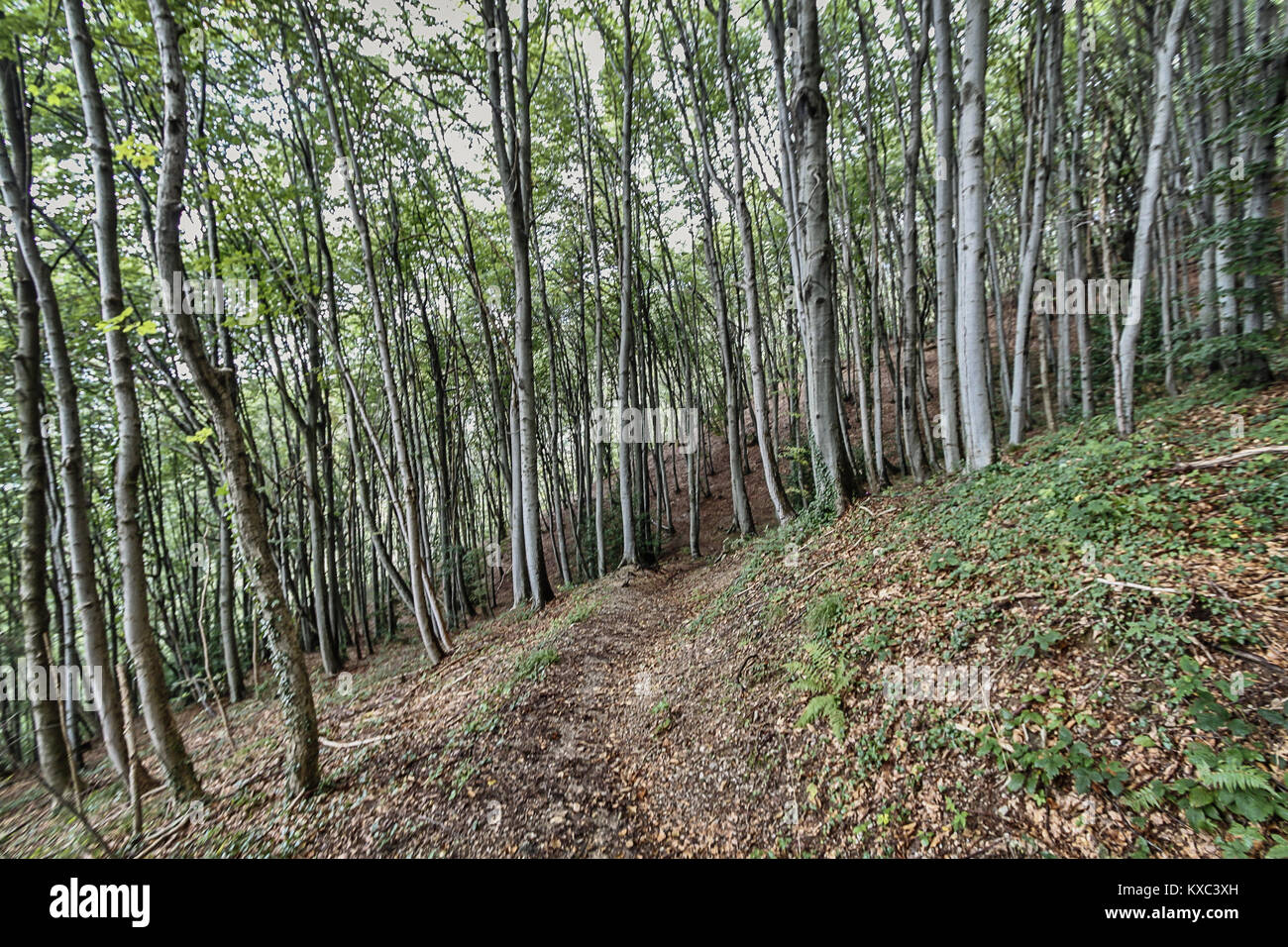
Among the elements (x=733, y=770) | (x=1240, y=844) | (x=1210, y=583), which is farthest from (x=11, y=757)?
(x=1210, y=583)

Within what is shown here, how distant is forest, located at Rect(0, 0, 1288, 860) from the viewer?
2.87 metres

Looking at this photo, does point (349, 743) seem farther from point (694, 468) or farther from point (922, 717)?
point (694, 468)

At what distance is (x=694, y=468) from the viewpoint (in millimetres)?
12961

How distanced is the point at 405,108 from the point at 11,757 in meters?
10.5

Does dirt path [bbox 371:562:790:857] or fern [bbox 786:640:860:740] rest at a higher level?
fern [bbox 786:640:860:740]

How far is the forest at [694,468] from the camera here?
113 inches

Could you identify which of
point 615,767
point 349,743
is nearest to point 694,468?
point 615,767

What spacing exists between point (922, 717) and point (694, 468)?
1002 cm

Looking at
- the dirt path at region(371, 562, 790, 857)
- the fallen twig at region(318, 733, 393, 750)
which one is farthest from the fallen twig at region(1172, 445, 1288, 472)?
the fallen twig at region(318, 733, 393, 750)

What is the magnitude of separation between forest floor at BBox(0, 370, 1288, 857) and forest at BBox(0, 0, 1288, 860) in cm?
2

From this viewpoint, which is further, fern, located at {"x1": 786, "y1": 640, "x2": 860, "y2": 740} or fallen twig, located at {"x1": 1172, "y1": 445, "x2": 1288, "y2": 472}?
fallen twig, located at {"x1": 1172, "y1": 445, "x2": 1288, "y2": 472}

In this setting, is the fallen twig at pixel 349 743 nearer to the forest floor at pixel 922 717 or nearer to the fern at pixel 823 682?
the forest floor at pixel 922 717

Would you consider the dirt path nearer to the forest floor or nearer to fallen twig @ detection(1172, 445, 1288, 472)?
the forest floor

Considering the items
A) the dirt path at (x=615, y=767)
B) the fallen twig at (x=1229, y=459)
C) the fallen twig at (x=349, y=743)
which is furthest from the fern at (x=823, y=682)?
the fallen twig at (x=349, y=743)
